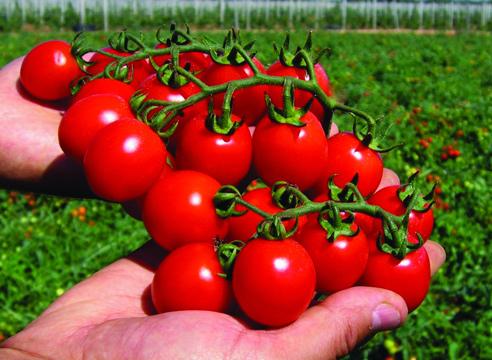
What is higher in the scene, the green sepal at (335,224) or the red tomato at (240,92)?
the red tomato at (240,92)

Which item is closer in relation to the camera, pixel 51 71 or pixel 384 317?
pixel 384 317

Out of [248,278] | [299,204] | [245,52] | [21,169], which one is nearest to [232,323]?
[248,278]

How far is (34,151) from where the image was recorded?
2.54 meters

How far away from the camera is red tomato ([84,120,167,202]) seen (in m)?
1.79

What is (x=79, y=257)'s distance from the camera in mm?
3830

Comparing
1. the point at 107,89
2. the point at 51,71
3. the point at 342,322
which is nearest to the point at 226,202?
the point at 342,322

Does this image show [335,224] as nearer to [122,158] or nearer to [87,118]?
[122,158]

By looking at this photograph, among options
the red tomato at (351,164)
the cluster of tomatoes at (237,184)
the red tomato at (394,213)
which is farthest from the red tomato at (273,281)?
the red tomato at (351,164)

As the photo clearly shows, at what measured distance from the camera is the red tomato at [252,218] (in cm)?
185

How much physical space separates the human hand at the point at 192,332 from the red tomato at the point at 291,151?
38 cm

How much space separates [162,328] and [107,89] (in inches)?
32.6

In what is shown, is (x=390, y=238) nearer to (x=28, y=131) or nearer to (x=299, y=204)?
(x=299, y=204)

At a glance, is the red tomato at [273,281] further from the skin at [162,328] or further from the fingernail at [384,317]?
the fingernail at [384,317]

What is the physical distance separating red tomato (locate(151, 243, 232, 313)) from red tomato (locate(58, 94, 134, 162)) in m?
0.44
